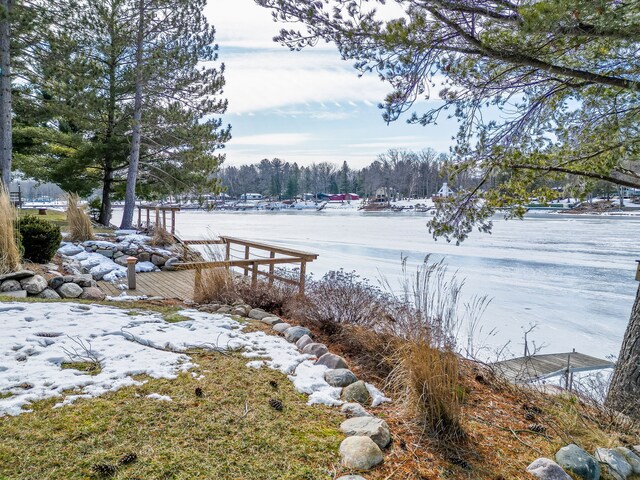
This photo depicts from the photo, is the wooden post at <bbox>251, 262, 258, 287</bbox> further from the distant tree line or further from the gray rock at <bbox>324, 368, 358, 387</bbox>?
the distant tree line

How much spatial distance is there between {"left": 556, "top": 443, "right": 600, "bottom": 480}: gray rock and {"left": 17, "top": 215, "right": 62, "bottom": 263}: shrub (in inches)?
280

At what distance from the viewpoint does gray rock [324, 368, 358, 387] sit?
2689 millimetres

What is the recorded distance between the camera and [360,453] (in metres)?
1.88

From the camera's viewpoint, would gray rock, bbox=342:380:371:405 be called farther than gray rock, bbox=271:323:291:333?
No

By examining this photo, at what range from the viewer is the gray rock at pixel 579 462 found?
6.50 feet

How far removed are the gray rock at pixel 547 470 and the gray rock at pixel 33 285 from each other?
5.39m

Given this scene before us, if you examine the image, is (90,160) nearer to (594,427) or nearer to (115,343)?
(115,343)

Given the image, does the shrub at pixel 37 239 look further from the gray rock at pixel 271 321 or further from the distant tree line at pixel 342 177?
the distant tree line at pixel 342 177

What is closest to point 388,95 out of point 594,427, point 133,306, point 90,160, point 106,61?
point 594,427

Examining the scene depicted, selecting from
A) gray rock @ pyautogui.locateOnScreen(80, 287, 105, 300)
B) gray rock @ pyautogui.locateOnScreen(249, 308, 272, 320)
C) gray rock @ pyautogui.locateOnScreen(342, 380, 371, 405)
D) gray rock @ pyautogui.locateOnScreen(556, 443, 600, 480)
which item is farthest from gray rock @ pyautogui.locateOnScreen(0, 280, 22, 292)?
gray rock @ pyautogui.locateOnScreen(556, 443, 600, 480)

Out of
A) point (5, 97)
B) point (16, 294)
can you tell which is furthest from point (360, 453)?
point (5, 97)

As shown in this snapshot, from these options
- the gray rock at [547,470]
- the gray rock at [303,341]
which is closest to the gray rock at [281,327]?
the gray rock at [303,341]

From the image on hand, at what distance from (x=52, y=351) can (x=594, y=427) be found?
145 inches

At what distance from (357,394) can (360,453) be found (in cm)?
65
